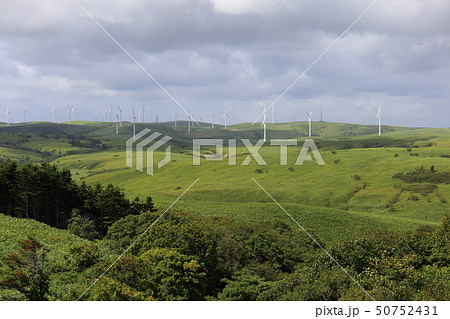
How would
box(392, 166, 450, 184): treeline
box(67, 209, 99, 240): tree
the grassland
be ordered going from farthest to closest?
box(392, 166, 450, 184): treeline → the grassland → box(67, 209, 99, 240): tree

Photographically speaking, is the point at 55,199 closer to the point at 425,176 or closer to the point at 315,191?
the point at 315,191

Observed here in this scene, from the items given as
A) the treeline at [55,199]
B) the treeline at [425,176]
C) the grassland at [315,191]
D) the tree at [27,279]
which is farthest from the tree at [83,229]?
the treeline at [425,176]

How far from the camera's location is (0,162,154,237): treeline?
3248 inches

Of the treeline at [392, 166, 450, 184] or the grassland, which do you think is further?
the treeline at [392, 166, 450, 184]

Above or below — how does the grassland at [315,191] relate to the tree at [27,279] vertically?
below

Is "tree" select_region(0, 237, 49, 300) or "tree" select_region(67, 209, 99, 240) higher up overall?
"tree" select_region(0, 237, 49, 300)

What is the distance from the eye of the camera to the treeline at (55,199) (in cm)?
8250

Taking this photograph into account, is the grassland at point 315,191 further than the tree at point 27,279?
Yes

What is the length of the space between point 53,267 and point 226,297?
1727 cm

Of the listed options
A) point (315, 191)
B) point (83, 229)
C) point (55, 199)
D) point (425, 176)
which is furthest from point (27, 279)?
point (425, 176)

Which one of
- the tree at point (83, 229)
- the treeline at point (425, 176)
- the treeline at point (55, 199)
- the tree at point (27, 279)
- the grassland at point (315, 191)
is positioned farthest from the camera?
the treeline at point (425, 176)

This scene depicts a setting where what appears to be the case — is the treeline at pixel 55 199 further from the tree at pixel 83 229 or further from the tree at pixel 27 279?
the tree at pixel 27 279

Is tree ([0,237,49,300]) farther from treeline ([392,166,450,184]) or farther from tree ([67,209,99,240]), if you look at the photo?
treeline ([392,166,450,184])

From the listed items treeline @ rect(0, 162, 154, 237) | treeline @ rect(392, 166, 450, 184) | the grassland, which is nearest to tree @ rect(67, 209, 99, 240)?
treeline @ rect(0, 162, 154, 237)
